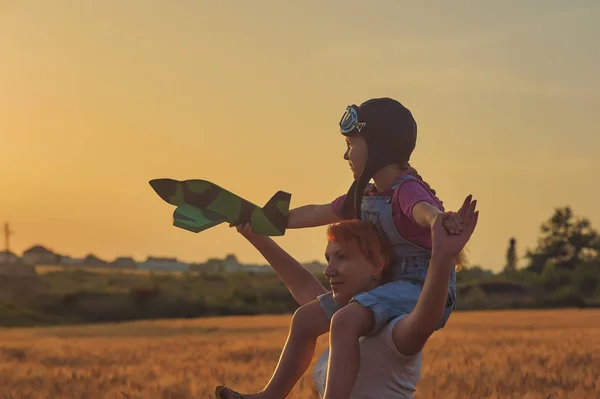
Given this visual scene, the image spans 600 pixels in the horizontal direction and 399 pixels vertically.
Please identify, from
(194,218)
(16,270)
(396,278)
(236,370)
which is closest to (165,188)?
(194,218)

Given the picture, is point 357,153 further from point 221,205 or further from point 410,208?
point 221,205

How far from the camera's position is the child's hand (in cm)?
Result: 333

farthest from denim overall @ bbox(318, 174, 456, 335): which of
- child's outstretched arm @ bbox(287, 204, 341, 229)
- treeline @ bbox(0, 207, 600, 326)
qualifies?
treeline @ bbox(0, 207, 600, 326)

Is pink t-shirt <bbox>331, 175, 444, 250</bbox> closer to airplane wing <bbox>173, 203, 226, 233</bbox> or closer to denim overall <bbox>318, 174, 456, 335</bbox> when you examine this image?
denim overall <bbox>318, 174, 456, 335</bbox>

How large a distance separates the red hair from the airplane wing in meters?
→ 0.58

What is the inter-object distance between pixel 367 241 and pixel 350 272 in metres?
0.13

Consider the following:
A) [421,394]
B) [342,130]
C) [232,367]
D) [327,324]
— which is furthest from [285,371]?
[232,367]

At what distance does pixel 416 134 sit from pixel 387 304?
67 cm

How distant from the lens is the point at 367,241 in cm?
388

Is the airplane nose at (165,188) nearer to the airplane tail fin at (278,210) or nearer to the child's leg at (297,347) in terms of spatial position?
the airplane tail fin at (278,210)

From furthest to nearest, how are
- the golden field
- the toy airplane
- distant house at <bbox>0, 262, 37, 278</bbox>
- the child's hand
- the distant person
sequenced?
distant house at <bbox>0, 262, 37, 278</bbox> → the golden field → the toy airplane → the distant person → the child's hand

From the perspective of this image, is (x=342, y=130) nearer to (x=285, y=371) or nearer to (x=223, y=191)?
(x=223, y=191)

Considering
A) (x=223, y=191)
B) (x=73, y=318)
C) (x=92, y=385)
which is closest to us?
(x=223, y=191)

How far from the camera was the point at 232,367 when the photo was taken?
744 cm
